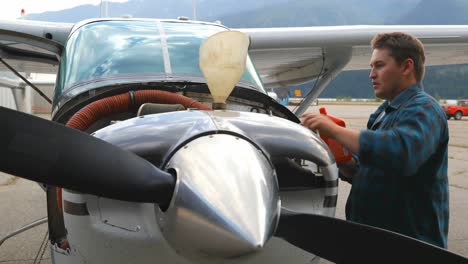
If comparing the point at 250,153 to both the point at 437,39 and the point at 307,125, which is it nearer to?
the point at 307,125

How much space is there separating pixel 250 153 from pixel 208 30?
2356 mm

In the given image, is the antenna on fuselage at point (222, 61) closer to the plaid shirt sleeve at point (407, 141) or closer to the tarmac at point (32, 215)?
the plaid shirt sleeve at point (407, 141)

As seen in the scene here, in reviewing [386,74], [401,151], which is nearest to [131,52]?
[386,74]

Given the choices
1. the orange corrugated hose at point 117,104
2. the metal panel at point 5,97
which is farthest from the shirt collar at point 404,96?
the metal panel at point 5,97

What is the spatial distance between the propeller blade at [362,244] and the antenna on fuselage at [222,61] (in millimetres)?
708

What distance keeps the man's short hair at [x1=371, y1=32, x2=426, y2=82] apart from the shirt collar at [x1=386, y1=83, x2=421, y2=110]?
100 millimetres

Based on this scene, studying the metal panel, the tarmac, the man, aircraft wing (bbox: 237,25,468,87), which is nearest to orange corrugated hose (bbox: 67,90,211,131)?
the man

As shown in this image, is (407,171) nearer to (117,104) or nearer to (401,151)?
(401,151)

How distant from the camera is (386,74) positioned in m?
2.37

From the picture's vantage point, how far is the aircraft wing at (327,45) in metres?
6.35

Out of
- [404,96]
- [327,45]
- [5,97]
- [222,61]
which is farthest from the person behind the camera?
[5,97]

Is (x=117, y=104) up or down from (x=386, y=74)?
down

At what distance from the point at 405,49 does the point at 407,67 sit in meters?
0.09

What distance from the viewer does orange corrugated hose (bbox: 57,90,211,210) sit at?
2225 millimetres
